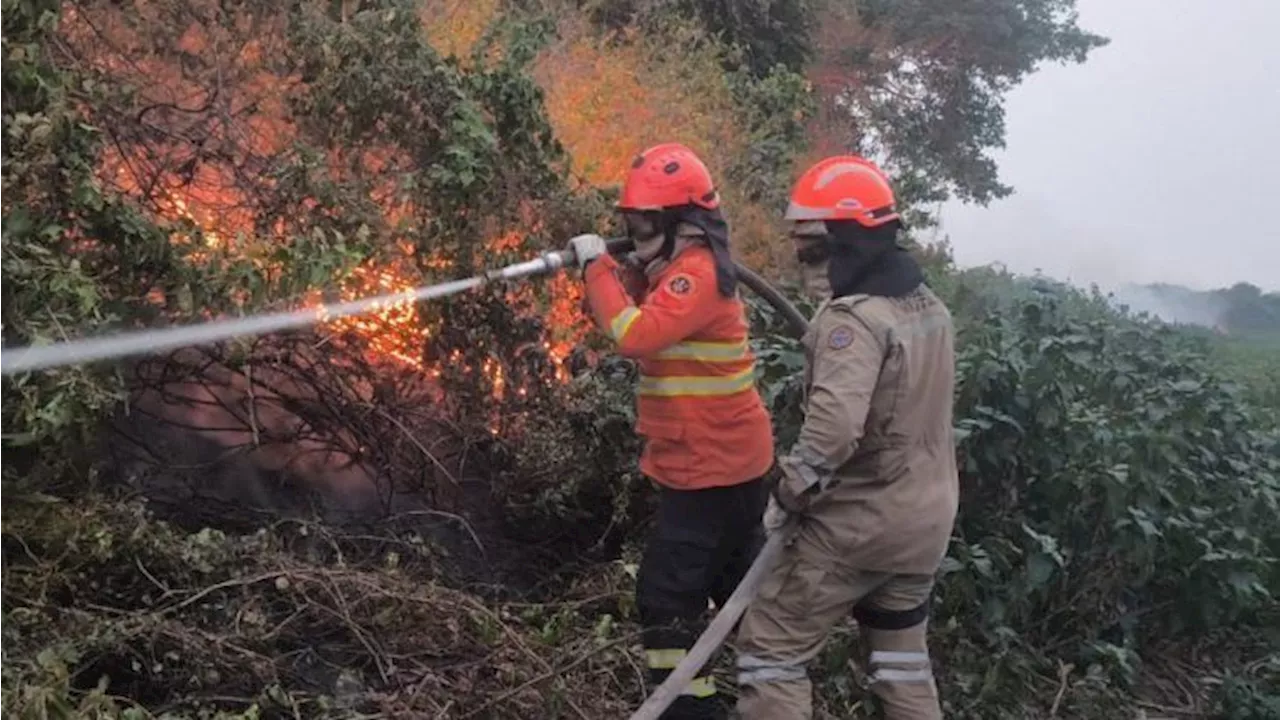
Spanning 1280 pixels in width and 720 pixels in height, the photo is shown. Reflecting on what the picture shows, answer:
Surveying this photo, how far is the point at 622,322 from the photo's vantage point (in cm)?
425

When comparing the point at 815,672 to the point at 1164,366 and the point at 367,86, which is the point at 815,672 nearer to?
the point at 367,86

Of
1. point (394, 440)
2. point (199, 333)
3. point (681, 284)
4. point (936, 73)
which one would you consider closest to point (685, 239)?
point (681, 284)

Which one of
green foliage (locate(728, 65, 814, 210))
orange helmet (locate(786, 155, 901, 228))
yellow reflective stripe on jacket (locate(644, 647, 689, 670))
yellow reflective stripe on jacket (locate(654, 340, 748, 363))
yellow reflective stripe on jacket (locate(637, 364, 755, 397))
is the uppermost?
green foliage (locate(728, 65, 814, 210))

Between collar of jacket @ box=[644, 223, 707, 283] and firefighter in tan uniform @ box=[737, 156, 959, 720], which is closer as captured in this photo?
firefighter in tan uniform @ box=[737, 156, 959, 720]

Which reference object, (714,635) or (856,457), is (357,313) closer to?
(714,635)

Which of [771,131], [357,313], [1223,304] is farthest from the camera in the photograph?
[1223,304]

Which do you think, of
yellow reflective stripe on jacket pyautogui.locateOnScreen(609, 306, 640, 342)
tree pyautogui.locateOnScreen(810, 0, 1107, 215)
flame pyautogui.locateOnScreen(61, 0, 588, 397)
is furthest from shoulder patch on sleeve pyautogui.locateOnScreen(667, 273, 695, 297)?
tree pyautogui.locateOnScreen(810, 0, 1107, 215)

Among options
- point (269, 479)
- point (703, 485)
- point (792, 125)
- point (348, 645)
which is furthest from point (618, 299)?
point (792, 125)

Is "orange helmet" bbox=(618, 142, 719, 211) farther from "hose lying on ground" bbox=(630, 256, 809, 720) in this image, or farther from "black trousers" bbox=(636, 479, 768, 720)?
"hose lying on ground" bbox=(630, 256, 809, 720)

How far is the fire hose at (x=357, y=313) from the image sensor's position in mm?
4102

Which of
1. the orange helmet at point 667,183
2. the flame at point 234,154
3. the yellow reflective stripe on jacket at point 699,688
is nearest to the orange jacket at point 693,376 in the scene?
the orange helmet at point 667,183

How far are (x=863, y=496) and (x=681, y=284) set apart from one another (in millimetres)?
861

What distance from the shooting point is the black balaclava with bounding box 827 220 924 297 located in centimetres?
402

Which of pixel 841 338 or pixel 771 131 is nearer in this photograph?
pixel 841 338
